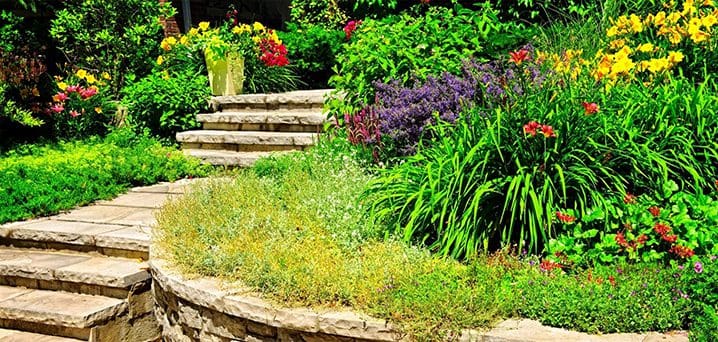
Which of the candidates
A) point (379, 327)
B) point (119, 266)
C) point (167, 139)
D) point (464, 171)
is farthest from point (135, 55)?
point (379, 327)

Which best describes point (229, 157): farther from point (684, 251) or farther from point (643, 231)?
point (684, 251)

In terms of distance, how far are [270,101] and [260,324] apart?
4.35 metres

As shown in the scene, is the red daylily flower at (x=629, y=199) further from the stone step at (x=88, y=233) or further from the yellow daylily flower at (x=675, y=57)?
the stone step at (x=88, y=233)

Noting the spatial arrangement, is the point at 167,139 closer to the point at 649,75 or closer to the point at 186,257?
the point at 186,257

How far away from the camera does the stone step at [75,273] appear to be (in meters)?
4.54

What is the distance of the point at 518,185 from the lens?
11.9ft

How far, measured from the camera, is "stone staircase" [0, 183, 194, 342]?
4.38m

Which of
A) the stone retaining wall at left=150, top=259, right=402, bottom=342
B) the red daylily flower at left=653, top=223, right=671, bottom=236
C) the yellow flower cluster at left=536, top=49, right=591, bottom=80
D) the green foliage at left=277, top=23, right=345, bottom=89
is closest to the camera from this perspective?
the stone retaining wall at left=150, top=259, right=402, bottom=342

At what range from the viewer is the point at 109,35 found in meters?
8.37

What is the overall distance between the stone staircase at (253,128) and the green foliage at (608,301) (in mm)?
3767

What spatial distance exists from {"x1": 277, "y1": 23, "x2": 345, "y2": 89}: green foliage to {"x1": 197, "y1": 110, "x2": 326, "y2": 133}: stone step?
5.01 feet

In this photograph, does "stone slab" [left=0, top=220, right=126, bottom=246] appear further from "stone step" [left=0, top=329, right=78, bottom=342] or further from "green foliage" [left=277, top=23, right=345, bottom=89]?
"green foliage" [left=277, top=23, right=345, bottom=89]

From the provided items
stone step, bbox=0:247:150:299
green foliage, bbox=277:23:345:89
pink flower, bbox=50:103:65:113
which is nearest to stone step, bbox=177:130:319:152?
pink flower, bbox=50:103:65:113

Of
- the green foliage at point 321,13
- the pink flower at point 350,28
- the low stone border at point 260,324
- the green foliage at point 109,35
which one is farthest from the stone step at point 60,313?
the green foliage at point 321,13
